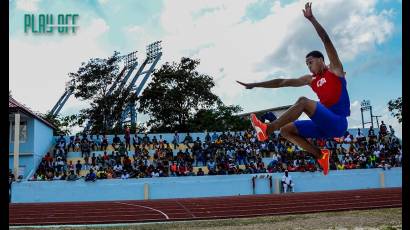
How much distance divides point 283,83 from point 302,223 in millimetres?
6284

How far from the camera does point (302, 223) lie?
10805 millimetres

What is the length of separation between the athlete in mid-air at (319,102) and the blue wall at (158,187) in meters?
16.2

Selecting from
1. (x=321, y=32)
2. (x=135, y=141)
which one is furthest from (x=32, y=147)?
(x=321, y=32)

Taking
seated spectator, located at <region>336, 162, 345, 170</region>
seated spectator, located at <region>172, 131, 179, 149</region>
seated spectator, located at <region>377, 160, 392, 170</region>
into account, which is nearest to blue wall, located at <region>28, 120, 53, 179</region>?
seated spectator, located at <region>172, 131, 179, 149</region>

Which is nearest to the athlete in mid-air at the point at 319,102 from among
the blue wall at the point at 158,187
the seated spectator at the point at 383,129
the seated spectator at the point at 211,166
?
the blue wall at the point at 158,187

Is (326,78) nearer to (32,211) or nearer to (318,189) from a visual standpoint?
(32,211)

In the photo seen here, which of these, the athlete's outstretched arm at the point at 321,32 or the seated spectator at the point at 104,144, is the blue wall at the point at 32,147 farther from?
the athlete's outstretched arm at the point at 321,32

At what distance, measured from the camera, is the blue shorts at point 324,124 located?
16.2 feet

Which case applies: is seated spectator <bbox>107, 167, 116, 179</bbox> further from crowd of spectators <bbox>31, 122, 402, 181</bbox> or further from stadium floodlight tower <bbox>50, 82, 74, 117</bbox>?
stadium floodlight tower <bbox>50, 82, 74, 117</bbox>

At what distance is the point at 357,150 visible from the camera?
25094 millimetres

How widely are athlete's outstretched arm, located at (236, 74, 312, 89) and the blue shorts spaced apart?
0.39m
